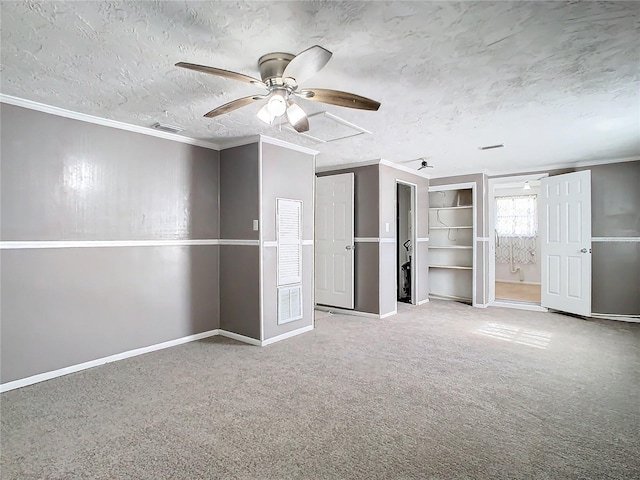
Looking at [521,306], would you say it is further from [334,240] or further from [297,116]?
[297,116]

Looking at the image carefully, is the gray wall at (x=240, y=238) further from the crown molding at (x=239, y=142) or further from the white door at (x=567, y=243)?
the white door at (x=567, y=243)

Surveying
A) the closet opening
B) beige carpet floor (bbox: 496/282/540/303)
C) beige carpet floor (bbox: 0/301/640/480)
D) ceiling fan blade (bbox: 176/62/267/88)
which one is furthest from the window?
ceiling fan blade (bbox: 176/62/267/88)

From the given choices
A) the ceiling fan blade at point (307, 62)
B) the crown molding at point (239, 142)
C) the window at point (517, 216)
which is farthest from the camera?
the window at point (517, 216)

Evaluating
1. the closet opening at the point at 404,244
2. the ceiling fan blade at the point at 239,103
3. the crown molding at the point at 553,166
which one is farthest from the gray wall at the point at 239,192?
the crown molding at the point at 553,166

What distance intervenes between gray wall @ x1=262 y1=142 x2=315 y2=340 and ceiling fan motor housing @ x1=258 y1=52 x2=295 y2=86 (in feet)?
5.81

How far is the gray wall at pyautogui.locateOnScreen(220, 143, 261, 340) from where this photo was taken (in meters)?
3.89

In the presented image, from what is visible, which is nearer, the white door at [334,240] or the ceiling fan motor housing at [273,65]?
the ceiling fan motor housing at [273,65]

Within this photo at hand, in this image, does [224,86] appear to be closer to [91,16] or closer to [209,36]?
[209,36]

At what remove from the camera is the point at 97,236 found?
3.26 m

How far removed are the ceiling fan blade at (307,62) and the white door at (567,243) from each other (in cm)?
482

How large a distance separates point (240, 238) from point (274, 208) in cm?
52

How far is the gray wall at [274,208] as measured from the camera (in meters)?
3.92

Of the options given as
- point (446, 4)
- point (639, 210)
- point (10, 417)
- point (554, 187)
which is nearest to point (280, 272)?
point (10, 417)

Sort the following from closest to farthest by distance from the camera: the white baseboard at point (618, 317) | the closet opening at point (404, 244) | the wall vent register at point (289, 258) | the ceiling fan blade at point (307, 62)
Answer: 1. the ceiling fan blade at point (307, 62)
2. the wall vent register at point (289, 258)
3. the white baseboard at point (618, 317)
4. the closet opening at point (404, 244)
